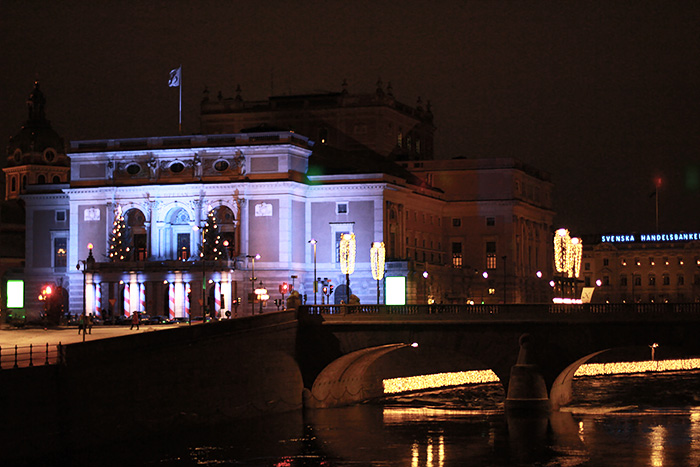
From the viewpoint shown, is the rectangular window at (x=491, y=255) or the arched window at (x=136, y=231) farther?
the rectangular window at (x=491, y=255)

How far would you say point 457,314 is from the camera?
3273 inches

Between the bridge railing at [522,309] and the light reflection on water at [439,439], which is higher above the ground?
the bridge railing at [522,309]

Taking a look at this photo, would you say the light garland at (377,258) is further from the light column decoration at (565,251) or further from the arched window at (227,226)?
the arched window at (227,226)

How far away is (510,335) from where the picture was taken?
8169 centimetres

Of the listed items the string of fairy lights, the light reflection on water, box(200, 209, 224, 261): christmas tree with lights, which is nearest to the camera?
the light reflection on water

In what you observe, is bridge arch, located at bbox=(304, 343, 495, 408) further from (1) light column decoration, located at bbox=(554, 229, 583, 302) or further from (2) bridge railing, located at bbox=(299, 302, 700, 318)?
(1) light column decoration, located at bbox=(554, 229, 583, 302)

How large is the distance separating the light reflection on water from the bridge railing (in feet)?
20.6

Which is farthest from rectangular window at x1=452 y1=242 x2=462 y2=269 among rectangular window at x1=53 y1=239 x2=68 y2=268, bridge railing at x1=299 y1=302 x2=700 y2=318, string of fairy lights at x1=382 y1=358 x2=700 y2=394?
bridge railing at x1=299 y1=302 x2=700 y2=318

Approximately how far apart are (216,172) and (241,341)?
192 feet

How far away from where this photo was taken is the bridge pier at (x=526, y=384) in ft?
263

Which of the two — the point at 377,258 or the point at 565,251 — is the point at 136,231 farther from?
the point at 565,251

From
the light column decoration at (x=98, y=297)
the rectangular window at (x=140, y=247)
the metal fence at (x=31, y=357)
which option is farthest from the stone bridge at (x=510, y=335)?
the rectangular window at (x=140, y=247)

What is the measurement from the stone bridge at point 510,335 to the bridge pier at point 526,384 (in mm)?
60

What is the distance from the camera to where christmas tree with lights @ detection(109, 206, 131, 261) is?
446 ft
